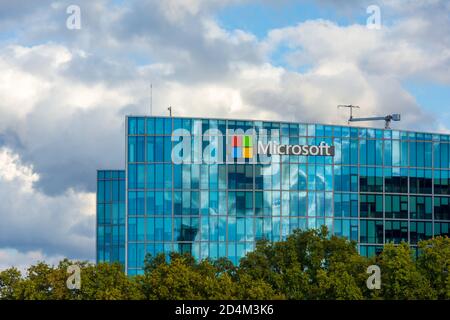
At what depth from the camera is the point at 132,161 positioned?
158000 mm

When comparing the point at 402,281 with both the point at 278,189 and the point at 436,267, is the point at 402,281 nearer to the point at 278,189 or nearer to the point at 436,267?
the point at 436,267

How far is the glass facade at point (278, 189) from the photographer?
15788 cm

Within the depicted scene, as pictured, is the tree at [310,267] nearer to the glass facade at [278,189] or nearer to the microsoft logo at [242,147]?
the glass facade at [278,189]

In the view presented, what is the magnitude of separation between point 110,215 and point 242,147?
32.8 metres

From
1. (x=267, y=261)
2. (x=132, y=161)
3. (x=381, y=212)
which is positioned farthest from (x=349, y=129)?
(x=267, y=261)

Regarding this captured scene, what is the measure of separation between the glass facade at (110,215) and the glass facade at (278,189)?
2350 centimetres

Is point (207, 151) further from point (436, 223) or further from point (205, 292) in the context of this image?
point (205, 292)

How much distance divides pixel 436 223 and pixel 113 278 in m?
59.6

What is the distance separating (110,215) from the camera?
183625 millimetres

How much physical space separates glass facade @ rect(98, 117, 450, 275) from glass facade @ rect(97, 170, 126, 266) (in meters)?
23.5

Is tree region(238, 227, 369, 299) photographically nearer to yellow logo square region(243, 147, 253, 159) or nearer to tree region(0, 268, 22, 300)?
tree region(0, 268, 22, 300)

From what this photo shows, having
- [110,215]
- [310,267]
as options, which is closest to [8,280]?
[310,267]

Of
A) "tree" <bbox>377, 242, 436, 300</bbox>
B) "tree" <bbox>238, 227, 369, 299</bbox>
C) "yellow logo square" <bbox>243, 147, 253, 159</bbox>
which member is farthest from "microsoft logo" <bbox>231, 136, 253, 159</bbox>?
"tree" <bbox>377, 242, 436, 300</bbox>

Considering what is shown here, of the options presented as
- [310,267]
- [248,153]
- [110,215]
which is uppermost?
[248,153]
